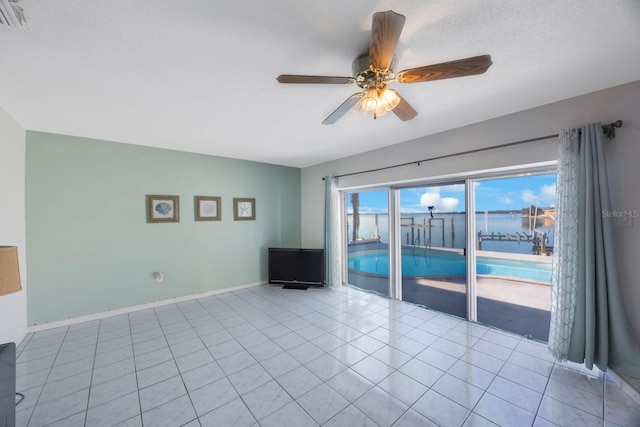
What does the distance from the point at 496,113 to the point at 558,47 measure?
1037 millimetres

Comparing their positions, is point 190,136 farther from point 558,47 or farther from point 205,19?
point 558,47

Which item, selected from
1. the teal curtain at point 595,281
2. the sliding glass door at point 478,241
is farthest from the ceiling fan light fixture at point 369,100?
the sliding glass door at point 478,241

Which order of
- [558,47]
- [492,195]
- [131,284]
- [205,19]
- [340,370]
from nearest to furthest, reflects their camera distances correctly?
[205,19] < [558,47] < [340,370] < [492,195] < [131,284]

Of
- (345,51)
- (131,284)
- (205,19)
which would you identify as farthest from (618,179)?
(131,284)

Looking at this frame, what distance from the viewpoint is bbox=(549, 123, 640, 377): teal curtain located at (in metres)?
1.88

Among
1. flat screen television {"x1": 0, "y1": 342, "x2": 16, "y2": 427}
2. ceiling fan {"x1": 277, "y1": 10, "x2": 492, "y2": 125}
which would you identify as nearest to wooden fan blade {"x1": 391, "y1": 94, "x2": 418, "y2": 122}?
ceiling fan {"x1": 277, "y1": 10, "x2": 492, "y2": 125}

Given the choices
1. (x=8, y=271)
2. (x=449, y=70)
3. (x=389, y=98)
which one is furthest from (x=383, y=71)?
(x=8, y=271)

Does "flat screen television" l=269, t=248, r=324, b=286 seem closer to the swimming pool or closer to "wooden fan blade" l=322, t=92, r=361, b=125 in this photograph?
the swimming pool

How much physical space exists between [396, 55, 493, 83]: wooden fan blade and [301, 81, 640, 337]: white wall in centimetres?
126

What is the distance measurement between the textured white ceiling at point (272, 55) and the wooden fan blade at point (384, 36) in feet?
0.65

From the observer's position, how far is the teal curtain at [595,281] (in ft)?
6.17

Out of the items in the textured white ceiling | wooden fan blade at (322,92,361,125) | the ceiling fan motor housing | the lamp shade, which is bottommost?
the lamp shade

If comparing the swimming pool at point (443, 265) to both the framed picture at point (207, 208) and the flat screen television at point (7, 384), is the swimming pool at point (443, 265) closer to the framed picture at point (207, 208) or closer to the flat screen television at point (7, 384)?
the framed picture at point (207, 208)

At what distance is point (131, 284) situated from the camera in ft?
11.1
